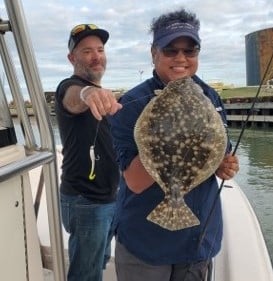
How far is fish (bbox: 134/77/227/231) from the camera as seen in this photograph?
5.90ft

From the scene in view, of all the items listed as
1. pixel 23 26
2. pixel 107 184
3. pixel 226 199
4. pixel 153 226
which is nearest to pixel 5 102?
pixel 23 26

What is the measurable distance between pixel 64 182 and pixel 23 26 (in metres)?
1.53

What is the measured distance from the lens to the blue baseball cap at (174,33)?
2.03 meters

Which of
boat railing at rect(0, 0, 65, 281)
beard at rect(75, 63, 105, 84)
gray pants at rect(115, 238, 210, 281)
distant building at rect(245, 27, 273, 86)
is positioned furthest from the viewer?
distant building at rect(245, 27, 273, 86)

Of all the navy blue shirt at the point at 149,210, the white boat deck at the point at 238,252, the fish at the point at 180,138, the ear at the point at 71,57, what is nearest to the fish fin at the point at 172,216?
the fish at the point at 180,138

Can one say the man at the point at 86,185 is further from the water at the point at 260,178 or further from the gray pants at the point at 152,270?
the water at the point at 260,178

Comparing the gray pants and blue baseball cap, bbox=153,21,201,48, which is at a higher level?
blue baseball cap, bbox=153,21,201,48

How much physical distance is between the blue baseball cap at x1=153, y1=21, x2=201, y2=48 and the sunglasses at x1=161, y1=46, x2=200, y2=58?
0.08 ft

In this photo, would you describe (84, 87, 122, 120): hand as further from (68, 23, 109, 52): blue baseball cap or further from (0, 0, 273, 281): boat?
(68, 23, 109, 52): blue baseball cap

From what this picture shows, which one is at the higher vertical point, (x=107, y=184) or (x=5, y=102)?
(x=5, y=102)

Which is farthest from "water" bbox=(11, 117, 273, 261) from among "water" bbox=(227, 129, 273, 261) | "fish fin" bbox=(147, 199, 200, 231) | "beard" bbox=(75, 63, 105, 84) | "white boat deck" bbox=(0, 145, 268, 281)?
"white boat deck" bbox=(0, 145, 268, 281)

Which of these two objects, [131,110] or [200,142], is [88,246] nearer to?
[131,110]

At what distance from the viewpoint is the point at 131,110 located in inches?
82.0

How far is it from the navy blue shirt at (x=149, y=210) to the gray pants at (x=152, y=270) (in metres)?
0.04
